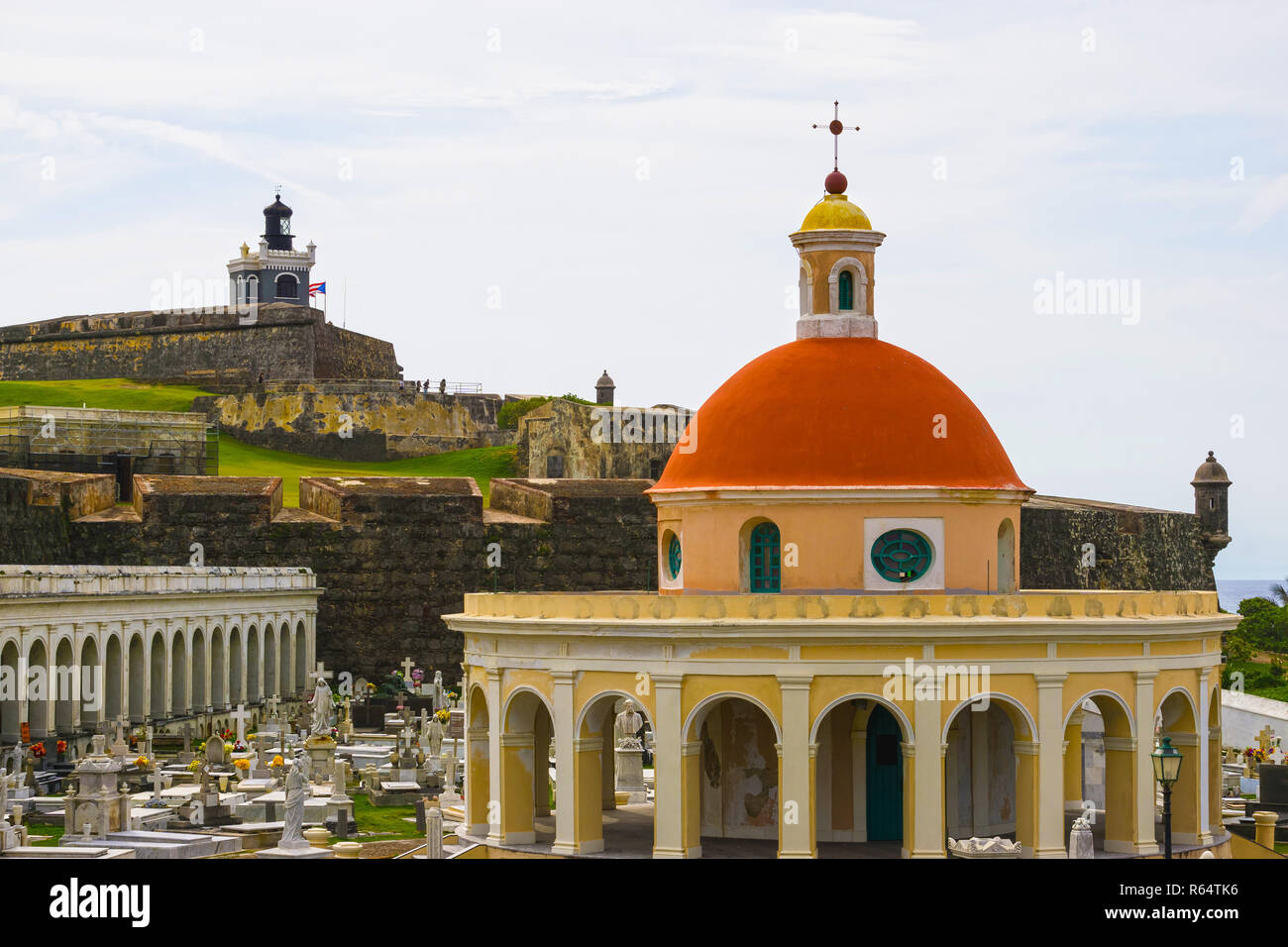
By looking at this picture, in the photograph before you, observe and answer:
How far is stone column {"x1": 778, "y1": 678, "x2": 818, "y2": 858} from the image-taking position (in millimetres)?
26625

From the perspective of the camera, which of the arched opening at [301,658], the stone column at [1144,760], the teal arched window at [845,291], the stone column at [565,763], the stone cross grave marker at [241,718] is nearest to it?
the stone column at [565,763]

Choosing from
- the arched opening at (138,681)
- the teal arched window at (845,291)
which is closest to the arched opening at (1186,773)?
the teal arched window at (845,291)

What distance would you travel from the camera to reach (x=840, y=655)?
26781 mm

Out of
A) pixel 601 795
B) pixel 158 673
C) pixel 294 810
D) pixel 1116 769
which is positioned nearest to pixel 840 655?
pixel 1116 769

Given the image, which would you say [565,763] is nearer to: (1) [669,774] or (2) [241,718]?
(1) [669,774]

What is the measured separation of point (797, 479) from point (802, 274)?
415 centimetres

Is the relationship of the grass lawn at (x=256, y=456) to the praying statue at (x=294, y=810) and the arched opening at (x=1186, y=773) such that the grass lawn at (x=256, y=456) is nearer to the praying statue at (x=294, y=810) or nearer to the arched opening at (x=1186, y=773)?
the praying statue at (x=294, y=810)

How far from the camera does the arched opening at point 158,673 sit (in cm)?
5166

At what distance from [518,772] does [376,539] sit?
37678 millimetres

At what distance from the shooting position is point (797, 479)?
95.8 feet

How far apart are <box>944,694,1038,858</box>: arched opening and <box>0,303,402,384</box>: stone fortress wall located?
229ft

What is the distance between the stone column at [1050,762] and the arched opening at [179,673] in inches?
1210
